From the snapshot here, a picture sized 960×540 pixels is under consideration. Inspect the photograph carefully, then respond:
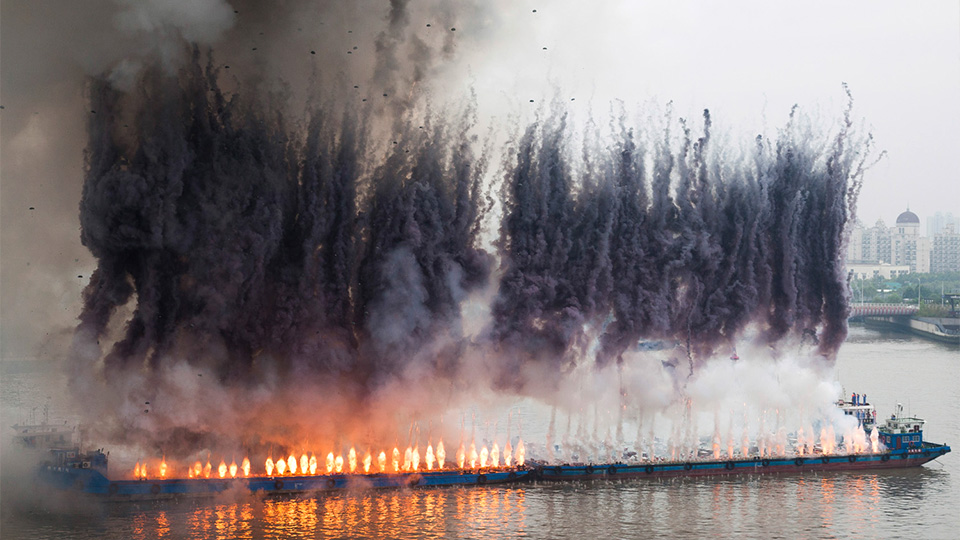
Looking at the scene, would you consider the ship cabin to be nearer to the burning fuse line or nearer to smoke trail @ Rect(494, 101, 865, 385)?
smoke trail @ Rect(494, 101, 865, 385)

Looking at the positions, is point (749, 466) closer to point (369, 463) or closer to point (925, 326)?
point (369, 463)

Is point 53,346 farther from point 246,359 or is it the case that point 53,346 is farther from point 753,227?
point 753,227

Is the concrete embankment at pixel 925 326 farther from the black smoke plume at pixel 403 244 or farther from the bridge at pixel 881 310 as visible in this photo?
the black smoke plume at pixel 403 244

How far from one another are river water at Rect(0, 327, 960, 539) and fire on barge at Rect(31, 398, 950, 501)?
1.92 feet

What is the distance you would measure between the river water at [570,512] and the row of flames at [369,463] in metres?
1.39

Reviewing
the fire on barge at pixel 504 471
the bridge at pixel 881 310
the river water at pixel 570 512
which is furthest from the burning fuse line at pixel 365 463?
the bridge at pixel 881 310

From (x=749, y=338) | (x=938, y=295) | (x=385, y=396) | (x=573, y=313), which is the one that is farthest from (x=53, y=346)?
(x=938, y=295)

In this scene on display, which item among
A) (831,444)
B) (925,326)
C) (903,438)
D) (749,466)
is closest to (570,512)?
(749,466)

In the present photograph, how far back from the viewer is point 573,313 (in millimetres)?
48688

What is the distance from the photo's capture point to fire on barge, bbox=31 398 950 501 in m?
43.0

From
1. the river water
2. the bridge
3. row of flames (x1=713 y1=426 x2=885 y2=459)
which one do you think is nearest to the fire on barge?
row of flames (x1=713 y1=426 x2=885 y2=459)

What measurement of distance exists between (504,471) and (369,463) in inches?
233

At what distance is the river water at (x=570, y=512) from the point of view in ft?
129

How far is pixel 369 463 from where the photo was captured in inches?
1810
